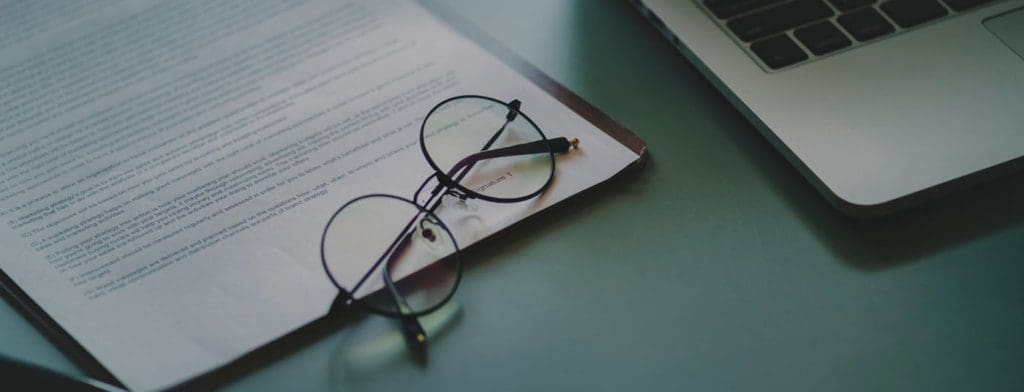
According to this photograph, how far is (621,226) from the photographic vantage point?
542 mm

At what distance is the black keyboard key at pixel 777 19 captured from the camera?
24.3 inches

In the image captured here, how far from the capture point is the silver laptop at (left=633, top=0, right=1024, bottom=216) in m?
0.54

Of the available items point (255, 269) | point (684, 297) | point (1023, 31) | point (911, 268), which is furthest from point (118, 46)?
point (1023, 31)

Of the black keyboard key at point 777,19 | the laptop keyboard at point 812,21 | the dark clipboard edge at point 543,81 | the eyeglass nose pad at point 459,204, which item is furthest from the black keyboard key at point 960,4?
the eyeglass nose pad at point 459,204

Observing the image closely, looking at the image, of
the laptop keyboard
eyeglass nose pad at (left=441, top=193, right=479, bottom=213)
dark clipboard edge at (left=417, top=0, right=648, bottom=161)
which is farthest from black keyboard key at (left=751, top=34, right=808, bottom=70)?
eyeglass nose pad at (left=441, top=193, right=479, bottom=213)

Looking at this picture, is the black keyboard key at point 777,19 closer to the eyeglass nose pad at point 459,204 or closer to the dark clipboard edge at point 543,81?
the dark clipboard edge at point 543,81

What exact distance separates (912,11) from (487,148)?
36cm

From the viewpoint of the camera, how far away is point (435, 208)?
54cm

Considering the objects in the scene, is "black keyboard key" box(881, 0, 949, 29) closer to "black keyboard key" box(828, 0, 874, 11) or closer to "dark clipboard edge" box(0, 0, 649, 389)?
"black keyboard key" box(828, 0, 874, 11)

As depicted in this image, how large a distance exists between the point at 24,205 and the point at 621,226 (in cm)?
41

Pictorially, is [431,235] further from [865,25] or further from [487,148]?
[865,25]

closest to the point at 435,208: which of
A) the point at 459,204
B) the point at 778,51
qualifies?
the point at 459,204

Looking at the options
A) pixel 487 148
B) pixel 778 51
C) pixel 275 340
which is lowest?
pixel 275 340

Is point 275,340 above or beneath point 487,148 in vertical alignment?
beneath
